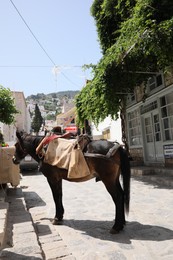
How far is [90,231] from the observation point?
405cm

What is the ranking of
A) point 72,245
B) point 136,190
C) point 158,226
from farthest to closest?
point 136,190
point 158,226
point 72,245

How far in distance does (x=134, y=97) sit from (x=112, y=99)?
12.4 ft

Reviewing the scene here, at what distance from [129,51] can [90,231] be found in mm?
5484

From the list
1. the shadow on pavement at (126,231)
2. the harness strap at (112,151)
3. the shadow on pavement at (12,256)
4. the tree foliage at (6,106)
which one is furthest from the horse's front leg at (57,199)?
the tree foliage at (6,106)

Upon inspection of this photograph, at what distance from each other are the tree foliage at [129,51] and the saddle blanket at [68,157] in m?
4.14

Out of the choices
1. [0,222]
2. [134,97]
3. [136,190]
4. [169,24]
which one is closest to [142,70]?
[169,24]

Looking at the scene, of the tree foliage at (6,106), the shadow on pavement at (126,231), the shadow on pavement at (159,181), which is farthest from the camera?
the tree foliage at (6,106)

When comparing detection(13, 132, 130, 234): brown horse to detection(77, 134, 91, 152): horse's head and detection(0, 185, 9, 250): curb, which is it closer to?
detection(77, 134, 91, 152): horse's head

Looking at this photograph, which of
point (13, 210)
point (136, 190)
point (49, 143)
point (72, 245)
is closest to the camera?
point (72, 245)

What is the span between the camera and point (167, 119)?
966 centimetres

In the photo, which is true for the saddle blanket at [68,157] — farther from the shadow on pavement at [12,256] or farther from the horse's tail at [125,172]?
the shadow on pavement at [12,256]

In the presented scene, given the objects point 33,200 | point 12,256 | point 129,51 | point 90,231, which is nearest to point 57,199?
point 90,231

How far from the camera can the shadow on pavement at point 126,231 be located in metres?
3.66

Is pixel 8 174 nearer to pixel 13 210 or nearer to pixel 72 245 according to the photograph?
pixel 13 210
